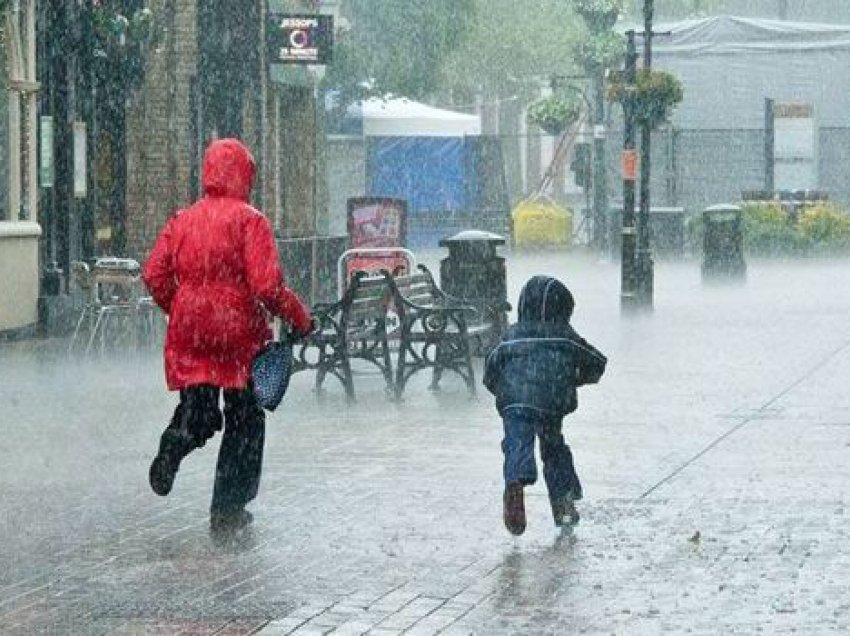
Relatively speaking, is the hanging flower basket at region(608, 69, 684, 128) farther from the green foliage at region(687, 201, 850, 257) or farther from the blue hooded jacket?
the blue hooded jacket

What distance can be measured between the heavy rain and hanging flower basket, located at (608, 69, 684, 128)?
0.21 ft

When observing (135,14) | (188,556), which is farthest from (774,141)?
(188,556)

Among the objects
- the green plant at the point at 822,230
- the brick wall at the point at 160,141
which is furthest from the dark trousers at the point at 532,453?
the green plant at the point at 822,230

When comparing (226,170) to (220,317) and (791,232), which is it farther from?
(791,232)

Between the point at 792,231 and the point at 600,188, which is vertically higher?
the point at 600,188

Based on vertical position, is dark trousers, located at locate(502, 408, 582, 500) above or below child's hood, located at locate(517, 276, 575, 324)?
below

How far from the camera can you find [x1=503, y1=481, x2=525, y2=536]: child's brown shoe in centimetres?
976

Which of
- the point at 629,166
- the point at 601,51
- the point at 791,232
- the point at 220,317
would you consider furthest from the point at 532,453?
the point at 601,51

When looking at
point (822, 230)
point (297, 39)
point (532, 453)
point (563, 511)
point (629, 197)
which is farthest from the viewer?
point (822, 230)

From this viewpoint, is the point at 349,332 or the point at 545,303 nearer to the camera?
the point at 545,303

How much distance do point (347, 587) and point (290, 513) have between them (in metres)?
2.02

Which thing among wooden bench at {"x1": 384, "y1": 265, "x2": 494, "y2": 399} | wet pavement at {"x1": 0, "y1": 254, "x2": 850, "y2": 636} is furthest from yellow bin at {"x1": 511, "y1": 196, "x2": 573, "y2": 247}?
wooden bench at {"x1": 384, "y1": 265, "x2": 494, "y2": 399}

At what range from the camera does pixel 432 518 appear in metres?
10.4

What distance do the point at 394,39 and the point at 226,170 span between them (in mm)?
40926
